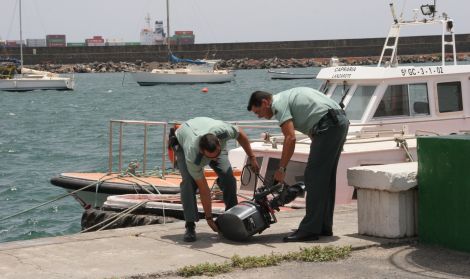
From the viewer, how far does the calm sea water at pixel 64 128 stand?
2027 cm

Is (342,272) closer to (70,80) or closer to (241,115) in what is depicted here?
(241,115)

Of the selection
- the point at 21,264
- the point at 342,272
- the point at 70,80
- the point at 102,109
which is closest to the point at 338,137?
the point at 342,272

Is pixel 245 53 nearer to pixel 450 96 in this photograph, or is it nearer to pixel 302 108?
pixel 450 96

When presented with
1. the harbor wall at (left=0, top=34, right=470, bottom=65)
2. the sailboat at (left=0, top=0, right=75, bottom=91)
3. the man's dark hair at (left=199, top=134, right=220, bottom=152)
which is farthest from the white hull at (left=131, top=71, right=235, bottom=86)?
the man's dark hair at (left=199, top=134, right=220, bottom=152)

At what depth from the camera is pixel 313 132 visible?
9352 millimetres

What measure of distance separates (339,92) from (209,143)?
657 cm

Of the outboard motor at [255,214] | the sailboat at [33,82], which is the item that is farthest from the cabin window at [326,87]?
the sailboat at [33,82]

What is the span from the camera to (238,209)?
9.50 meters

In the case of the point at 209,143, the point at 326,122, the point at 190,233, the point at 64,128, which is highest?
the point at 326,122

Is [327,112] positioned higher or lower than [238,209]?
higher

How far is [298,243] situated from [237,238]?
59 centimetres

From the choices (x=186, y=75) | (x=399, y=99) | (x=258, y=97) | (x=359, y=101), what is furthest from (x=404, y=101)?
(x=186, y=75)

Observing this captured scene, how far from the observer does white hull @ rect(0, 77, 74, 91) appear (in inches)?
3260

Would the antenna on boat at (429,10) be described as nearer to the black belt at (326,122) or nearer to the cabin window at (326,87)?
the cabin window at (326,87)
